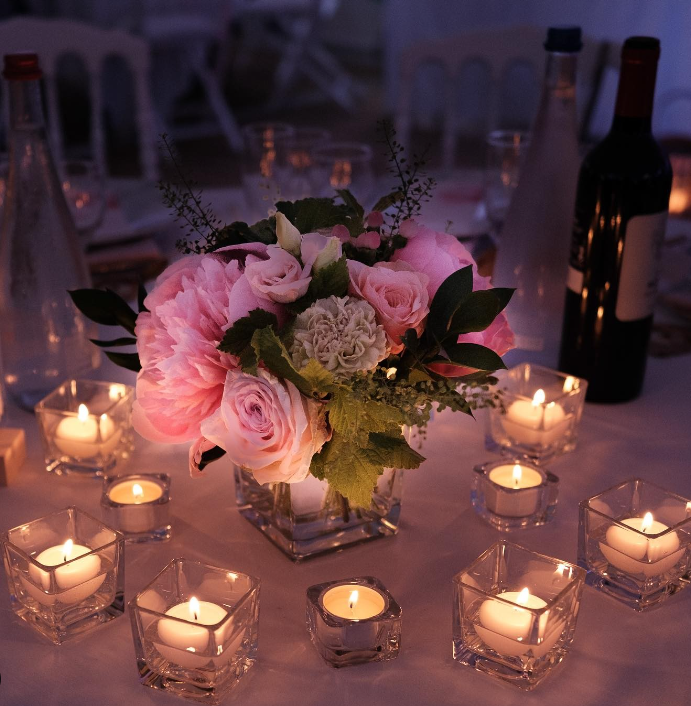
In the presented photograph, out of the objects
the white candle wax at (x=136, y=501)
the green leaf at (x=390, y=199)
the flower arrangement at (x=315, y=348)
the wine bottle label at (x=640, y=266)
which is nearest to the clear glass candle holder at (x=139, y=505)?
the white candle wax at (x=136, y=501)

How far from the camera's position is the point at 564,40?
104 centimetres

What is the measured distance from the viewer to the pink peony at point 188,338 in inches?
26.5

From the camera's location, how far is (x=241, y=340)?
665 millimetres

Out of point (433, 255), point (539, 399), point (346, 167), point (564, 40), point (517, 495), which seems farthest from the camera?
point (346, 167)

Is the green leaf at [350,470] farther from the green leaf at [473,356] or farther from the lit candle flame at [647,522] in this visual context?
the lit candle flame at [647,522]

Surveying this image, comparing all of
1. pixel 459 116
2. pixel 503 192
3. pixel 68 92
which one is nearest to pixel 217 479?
pixel 503 192

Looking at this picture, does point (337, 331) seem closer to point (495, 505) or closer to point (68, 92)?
point (495, 505)

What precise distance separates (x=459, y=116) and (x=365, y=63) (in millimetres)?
1631

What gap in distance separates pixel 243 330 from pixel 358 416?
0.35 ft

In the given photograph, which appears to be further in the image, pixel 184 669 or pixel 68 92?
pixel 68 92

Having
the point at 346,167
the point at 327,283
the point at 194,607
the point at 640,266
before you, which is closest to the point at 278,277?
the point at 327,283

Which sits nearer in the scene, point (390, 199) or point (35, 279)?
point (390, 199)

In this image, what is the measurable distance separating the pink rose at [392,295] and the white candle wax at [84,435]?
1.17 ft

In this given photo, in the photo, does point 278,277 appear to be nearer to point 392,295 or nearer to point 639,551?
point 392,295
